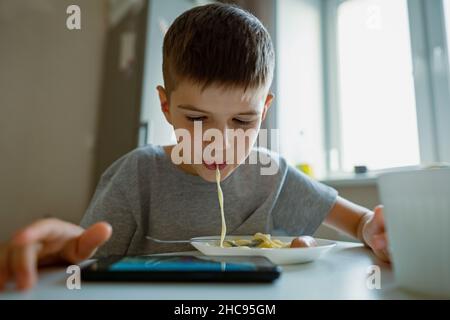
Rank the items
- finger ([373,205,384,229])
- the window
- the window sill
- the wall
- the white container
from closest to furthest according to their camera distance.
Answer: the white container < finger ([373,205,384,229]) < the window sill < the window < the wall

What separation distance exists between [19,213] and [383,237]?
4.47ft

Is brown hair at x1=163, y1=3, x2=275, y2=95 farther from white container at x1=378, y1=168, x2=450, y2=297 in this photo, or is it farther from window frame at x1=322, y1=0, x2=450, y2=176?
window frame at x1=322, y1=0, x2=450, y2=176

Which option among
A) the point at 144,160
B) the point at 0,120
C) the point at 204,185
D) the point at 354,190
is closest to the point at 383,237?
the point at 204,185

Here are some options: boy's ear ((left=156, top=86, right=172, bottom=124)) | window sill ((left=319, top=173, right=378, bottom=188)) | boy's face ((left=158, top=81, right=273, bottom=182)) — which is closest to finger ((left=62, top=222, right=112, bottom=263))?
boy's face ((left=158, top=81, right=273, bottom=182))

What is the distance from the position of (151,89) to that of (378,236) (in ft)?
3.71

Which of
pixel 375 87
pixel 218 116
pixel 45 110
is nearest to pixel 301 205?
pixel 218 116

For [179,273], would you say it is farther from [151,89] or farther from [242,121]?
[151,89]

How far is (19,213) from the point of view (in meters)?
1.30

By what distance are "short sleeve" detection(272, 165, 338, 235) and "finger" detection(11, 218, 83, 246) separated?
48 centimetres

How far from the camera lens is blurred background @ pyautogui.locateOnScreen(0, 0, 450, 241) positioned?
1.26 m

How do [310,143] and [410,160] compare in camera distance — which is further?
[310,143]

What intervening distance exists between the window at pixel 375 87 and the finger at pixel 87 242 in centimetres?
115

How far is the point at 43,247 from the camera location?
0.28 metres

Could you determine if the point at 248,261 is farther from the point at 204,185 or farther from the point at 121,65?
the point at 121,65
